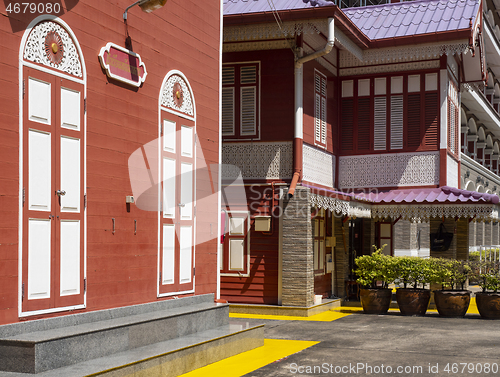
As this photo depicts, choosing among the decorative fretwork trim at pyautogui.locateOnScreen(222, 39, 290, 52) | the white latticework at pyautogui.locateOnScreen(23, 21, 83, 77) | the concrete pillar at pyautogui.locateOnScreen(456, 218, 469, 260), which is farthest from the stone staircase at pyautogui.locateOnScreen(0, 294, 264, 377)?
the concrete pillar at pyautogui.locateOnScreen(456, 218, 469, 260)

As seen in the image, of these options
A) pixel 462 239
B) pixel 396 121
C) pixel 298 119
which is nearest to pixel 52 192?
pixel 298 119

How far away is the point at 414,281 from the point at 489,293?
164 cm

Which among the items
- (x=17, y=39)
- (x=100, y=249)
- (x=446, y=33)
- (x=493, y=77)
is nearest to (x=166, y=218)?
(x=100, y=249)

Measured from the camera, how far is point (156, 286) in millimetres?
9500

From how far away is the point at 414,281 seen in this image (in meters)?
14.9

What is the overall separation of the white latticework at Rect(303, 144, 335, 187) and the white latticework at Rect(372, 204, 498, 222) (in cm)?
149

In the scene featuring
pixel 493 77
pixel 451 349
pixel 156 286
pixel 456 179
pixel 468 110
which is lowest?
pixel 451 349

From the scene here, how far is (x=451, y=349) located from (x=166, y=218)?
496cm

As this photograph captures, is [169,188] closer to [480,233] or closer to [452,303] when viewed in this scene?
[452,303]

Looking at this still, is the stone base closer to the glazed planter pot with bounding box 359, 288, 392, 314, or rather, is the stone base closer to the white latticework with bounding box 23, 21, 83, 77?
the glazed planter pot with bounding box 359, 288, 392, 314

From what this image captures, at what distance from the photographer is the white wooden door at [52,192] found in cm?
Answer: 706

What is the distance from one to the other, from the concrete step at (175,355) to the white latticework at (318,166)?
5.85 metres

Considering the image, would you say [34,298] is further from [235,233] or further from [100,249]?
[235,233]

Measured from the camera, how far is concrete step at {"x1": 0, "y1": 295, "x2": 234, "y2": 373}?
6500 millimetres
